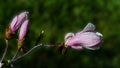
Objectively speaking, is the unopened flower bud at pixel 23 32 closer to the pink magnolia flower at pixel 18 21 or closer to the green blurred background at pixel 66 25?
the pink magnolia flower at pixel 18 21

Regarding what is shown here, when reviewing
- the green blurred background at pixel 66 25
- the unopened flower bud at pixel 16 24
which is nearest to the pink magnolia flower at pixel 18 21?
the unopened flower bud at pixel 16 24

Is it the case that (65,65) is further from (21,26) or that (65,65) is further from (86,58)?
(21,26)

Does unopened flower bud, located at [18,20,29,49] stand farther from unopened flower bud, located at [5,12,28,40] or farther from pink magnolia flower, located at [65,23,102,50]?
pink magnolia flower, located at [65,23,102,50]

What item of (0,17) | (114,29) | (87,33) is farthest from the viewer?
(114,29)

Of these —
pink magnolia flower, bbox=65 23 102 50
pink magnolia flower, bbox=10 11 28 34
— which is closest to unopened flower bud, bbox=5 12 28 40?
pink magnolia flower, bbox=10 11 28 34

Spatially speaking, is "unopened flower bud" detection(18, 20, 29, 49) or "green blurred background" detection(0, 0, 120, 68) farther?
"green blurred background" detection(0, 0, 120, 68)

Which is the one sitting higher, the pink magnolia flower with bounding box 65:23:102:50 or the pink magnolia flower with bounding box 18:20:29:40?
the pink magnolia flower with bounding box 18:20:29:40

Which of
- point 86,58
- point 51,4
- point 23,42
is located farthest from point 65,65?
point 23,42
